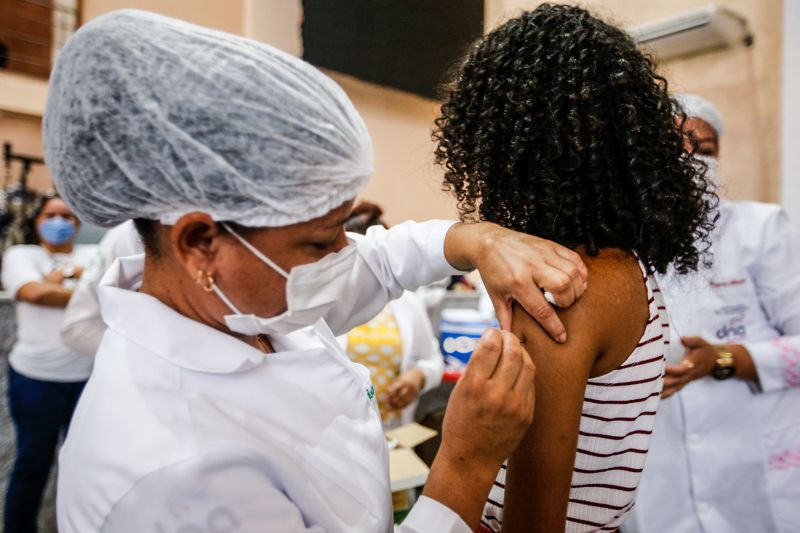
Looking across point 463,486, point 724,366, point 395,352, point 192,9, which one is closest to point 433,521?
point 463,486

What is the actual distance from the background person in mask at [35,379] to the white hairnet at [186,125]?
6.28 feet

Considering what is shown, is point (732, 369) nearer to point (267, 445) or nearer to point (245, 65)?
point (267, 445)

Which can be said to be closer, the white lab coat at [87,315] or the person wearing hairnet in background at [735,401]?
the person wearing hairnet in background at [735,401]

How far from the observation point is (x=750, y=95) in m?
2.45

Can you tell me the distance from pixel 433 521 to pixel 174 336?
0.38m

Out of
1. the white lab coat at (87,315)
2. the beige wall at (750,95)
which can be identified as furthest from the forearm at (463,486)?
the beige wall at (750,95)

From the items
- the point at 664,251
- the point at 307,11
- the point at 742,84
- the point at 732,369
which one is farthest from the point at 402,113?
the point at 664,251

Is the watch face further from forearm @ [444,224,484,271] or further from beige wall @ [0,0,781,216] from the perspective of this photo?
beige wall @ [0,0,781,216]

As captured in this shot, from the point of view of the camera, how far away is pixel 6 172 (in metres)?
2.79

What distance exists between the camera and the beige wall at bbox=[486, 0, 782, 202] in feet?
7.82

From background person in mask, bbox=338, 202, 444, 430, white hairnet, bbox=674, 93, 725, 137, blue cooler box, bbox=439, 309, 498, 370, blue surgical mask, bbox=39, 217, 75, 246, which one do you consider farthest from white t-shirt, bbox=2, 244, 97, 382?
white hairnet, bbox=674, 93, 725, 137

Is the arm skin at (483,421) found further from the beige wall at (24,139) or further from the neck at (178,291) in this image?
the beige wall at (24,139)

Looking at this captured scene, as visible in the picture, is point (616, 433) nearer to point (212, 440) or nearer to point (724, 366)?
point (212, 440)

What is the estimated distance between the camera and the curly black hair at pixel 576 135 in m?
0.74
